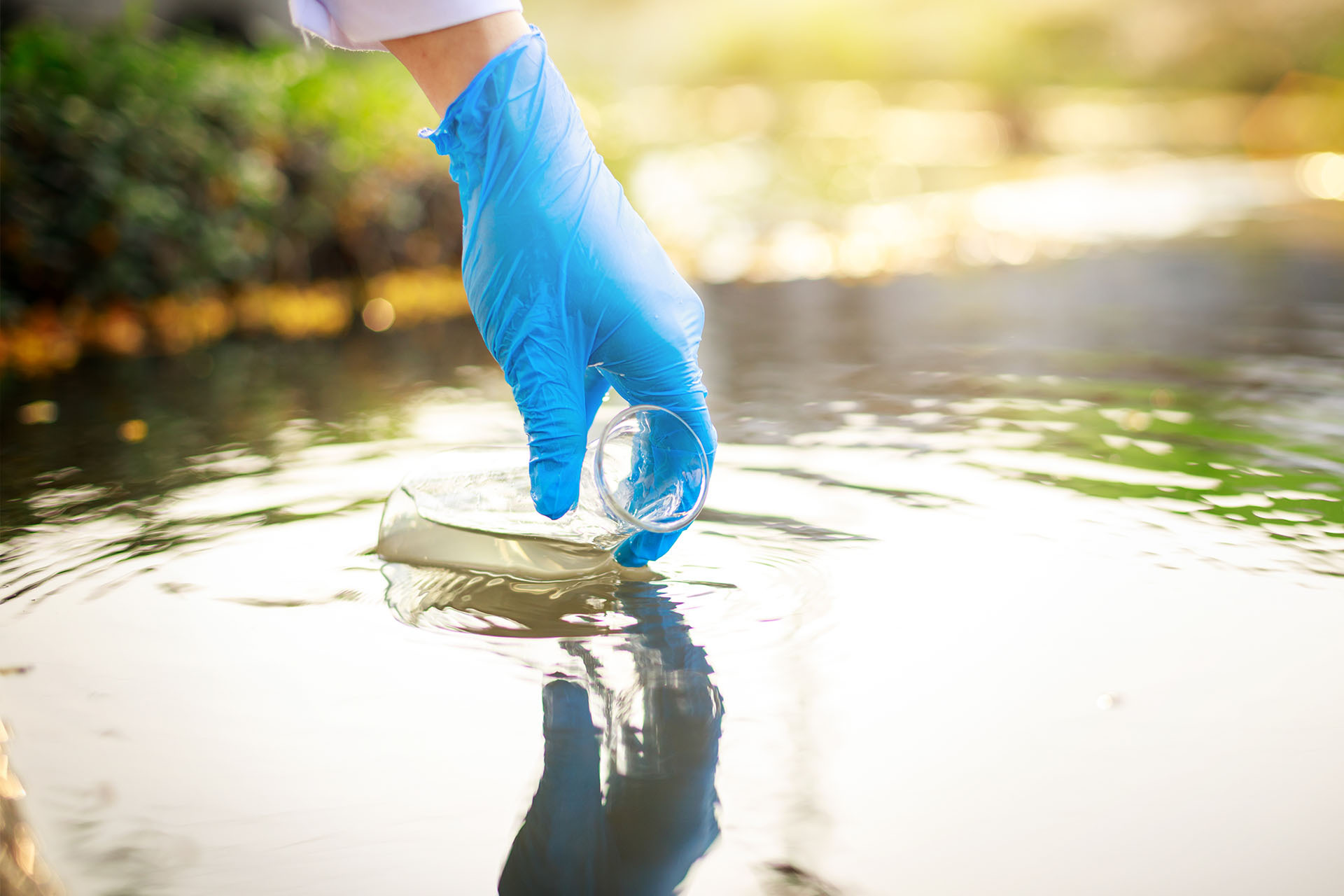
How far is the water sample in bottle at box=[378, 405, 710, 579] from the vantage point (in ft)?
8.11

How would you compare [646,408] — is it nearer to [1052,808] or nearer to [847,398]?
[1052,808]

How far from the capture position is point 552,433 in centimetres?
247

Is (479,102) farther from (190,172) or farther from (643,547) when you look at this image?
(190,172)

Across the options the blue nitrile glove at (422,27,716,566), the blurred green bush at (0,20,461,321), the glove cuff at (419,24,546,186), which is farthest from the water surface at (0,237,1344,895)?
the blurred green bush at (0,20,461,321)

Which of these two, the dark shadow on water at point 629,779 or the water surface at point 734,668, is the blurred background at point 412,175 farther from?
the dark shadow on water at point 629,779

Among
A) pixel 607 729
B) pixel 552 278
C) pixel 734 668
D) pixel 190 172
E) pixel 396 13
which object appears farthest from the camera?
pixel 190 172

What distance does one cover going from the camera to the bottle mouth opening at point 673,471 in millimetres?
2326

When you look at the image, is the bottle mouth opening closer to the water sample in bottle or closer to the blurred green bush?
the water sample in bottle

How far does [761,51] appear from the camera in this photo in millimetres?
27391

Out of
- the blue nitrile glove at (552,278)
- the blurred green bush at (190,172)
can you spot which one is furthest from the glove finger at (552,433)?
the blurred green bush at (190,172)

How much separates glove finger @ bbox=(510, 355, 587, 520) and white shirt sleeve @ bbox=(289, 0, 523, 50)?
705mm

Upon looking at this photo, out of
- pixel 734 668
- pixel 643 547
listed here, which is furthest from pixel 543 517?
pixel 734 668

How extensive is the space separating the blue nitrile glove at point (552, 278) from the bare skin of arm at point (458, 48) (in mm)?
42

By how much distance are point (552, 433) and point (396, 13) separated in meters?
0.89
